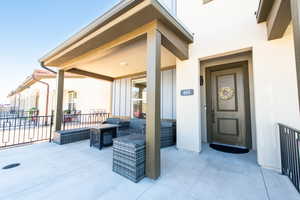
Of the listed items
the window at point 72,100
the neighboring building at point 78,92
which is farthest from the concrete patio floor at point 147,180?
the window at point 72,100

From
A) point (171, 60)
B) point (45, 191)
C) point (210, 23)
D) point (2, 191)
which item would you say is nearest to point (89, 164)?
point (45, 191)

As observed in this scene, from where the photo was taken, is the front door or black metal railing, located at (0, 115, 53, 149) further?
black metal railing, located at (0, 115, 53, 149)

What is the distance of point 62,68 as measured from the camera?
14.7 feet

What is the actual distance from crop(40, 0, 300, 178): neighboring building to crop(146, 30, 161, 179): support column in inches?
0.6

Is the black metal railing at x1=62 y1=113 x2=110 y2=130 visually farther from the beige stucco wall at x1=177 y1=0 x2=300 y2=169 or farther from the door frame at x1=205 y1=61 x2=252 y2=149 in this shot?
the door frame at x1=205 y1=61 x2=252 y2=149

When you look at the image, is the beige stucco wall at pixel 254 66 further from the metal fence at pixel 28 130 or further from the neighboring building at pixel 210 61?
the metal fence at pixel 28 130

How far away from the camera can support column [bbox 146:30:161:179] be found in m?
1.97

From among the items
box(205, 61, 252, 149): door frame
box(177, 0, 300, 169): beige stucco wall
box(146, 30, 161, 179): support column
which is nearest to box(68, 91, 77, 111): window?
box(177, 0, 300, 169): beige stucco wall

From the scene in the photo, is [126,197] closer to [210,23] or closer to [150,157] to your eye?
[150,157]

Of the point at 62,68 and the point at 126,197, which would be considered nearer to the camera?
the point at 126,197

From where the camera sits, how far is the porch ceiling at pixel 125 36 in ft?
6.52

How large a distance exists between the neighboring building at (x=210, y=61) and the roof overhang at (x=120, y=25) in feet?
0.05

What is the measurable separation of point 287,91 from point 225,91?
1556 mm

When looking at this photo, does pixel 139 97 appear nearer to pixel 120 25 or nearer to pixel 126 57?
pixel 126 57
